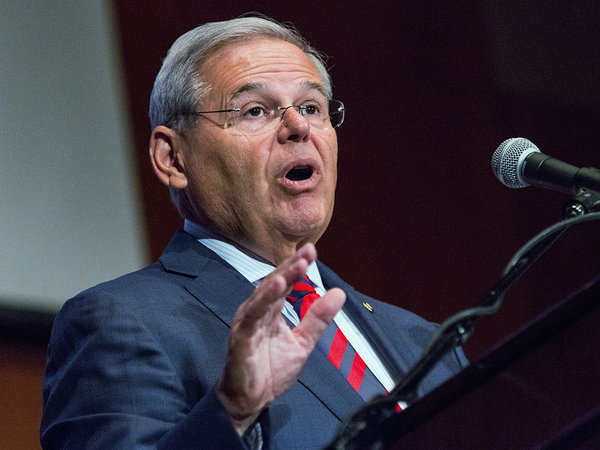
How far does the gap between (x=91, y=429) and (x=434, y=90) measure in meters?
2.69

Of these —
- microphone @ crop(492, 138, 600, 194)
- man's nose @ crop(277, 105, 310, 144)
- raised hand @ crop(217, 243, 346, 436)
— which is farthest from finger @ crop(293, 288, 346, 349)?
man's nose @ crop(277, 105, 310, 144)

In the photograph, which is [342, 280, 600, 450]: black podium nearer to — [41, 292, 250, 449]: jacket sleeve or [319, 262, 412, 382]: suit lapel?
[41, 292, 250, 449]: jacket sleeve

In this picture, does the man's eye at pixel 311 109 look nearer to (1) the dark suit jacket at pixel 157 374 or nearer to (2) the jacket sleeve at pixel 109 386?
(1) the dark suit jacket at pixel 157 374

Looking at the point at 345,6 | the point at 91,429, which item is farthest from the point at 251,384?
the point at 345,6

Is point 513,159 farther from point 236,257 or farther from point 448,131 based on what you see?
point 448,131

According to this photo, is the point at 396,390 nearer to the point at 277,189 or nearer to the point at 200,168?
the point at 277,189

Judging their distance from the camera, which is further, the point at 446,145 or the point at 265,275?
the point at 446,145

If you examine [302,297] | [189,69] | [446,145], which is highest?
[189,69]

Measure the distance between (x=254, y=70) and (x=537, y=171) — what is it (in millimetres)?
840

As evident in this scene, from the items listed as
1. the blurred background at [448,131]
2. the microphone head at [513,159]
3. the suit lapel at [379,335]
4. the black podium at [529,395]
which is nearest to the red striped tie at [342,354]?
the suit lapel at [379,335]

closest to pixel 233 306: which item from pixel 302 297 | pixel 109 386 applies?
pixel 302 297

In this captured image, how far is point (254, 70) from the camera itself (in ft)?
6.64

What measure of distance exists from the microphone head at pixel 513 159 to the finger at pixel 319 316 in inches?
19.1

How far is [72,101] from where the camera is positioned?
275 cm
